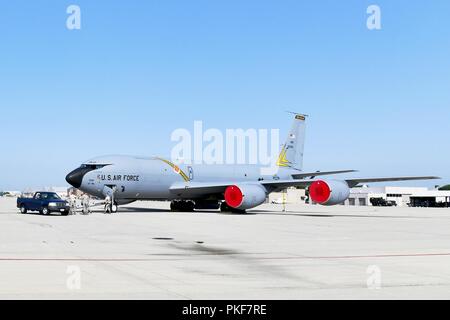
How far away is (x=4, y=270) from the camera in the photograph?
10953 mm

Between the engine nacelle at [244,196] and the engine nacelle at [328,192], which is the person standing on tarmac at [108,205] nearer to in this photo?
the engine nacelle at [244,196]

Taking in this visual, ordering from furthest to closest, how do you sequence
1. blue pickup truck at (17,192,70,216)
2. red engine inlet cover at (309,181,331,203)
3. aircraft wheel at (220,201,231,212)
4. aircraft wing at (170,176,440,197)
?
aircraft wheel at (220,201,231,212)
aircraft wing at (170,176,440,197)
red engine inlet cover at (309,181,331,203)
blue pickup truck at (17,192,70,216)

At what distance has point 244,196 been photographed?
40.2m

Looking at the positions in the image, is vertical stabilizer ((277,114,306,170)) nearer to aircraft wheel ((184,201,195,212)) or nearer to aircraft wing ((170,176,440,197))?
aircraft wing ((170,176,440,197))

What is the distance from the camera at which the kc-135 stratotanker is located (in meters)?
40.1

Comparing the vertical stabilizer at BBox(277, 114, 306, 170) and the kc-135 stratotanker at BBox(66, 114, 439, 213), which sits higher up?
the vertical stabilizer at BBox(277, 114, 306, 170)

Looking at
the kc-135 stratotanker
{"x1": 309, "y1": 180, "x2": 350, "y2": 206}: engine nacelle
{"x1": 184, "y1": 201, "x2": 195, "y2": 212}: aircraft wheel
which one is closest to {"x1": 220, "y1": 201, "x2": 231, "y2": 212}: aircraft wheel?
the kc-135 stratotanker

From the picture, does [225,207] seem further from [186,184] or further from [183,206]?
[183,206]

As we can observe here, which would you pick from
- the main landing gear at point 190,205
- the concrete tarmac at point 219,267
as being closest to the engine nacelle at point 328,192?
the main landing gear at point 190,205

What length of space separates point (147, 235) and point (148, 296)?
1236 cm

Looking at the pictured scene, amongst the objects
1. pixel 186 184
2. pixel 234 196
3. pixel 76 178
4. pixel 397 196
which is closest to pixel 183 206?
pixel 186 184

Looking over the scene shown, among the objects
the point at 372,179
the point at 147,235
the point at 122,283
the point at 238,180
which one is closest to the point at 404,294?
the point at 122,283

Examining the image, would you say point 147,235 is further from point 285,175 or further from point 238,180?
point 285,175
